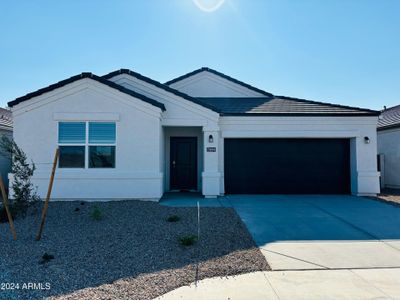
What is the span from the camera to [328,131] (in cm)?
1180

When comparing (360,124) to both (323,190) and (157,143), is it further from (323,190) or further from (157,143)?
(157,143)

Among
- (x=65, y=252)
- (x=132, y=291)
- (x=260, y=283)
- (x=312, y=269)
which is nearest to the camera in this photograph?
(x=132, y=291)

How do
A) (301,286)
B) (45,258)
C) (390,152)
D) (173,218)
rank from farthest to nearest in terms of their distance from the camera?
(390,152), (173,218), (45,258), (301,286)

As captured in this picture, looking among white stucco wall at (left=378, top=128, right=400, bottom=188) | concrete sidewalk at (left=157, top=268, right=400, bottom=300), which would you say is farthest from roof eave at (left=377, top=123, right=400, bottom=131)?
concrete sidewalk at (left=157, top=268, right=400, bottom=300)

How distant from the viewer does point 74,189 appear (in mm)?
9766

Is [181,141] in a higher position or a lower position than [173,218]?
higher

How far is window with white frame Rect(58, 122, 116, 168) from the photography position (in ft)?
32.2

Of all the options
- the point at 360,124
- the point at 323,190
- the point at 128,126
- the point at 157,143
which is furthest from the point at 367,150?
the point at 128,126

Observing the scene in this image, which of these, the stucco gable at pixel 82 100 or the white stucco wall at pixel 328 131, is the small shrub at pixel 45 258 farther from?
the white stucco wall at pixel 328 131

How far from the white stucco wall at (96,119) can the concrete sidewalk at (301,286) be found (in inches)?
243

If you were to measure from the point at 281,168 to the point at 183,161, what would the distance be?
4.27m

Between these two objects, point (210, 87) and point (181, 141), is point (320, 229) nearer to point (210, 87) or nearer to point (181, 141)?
point (181, 141)

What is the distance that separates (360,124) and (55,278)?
12.1 m

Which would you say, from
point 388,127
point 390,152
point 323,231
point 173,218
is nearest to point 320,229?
point 323,231
